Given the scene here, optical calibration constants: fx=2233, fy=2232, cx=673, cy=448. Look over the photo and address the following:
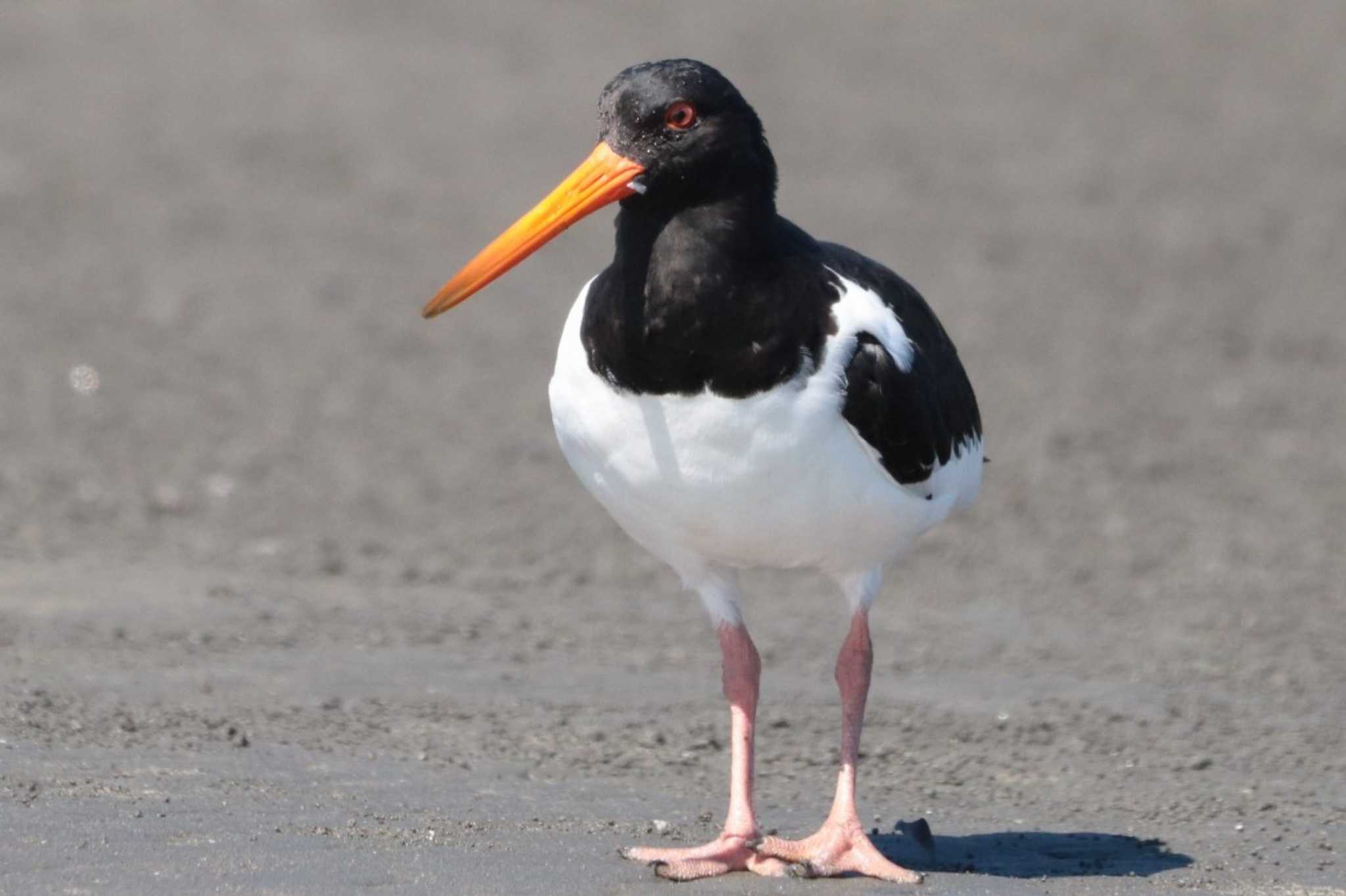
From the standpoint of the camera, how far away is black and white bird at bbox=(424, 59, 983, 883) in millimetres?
5344

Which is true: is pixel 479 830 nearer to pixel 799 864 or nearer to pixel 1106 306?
pixel 799 864

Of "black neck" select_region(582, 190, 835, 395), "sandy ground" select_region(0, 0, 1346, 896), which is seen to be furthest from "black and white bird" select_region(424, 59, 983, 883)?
"sandy ground" select_region(0, 0, 1346, 896)

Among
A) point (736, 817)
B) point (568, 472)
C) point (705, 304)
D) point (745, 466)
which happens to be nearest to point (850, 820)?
point (736, 817)

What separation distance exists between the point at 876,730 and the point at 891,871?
186 centimetres

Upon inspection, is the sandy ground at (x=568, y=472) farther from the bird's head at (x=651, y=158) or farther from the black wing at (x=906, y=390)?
the bird's head at (x=651, y=158)

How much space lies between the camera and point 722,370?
533 cm

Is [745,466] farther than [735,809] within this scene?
No

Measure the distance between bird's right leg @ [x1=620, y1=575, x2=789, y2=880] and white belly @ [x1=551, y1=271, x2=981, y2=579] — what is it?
1.23ft

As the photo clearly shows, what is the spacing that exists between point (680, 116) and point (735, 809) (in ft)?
5.87

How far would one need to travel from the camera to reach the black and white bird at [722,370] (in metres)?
5.34

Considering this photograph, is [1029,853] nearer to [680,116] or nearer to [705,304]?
[705,304]

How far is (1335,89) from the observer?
17844 millimetres

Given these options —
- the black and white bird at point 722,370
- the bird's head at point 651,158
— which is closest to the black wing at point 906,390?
the black and white bird at point 722,370

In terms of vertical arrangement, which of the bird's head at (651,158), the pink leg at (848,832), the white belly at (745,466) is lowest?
the pink leg at (848,832)
